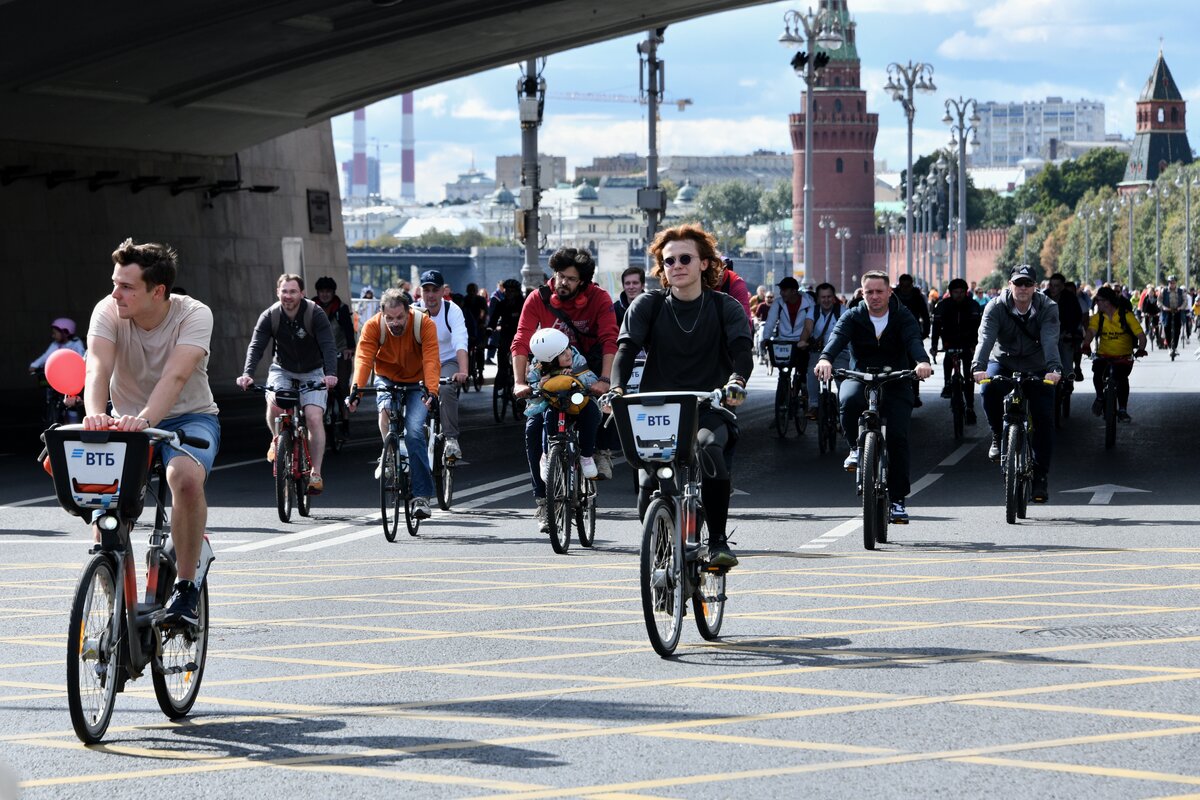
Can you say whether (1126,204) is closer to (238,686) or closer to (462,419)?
(462,419)

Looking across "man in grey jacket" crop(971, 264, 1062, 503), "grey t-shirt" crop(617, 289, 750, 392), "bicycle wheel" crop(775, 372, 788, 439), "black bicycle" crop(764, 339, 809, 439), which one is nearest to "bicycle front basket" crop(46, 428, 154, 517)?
"grey t-shirt" crop(617, 289, 750, 392)

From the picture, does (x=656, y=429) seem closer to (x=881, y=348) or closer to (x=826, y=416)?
(x=881, y=348)

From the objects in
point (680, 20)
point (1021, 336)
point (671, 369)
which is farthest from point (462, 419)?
point (671, 369)

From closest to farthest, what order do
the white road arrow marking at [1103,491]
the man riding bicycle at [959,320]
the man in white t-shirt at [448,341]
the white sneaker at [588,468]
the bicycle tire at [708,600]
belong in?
the bicycle tire at [708,600]
the white sneaker at [588,468]
the man in white t-shirt at [448,341]
the white road arrow marking at [1103,491]
the man riding bicycle at [959,320]

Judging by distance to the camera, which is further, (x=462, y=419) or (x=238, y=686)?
(x=462, y=419)

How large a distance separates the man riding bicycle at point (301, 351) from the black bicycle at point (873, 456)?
369 centimetres

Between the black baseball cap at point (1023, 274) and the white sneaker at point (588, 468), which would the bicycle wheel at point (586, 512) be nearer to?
the white sneaker at point (588, 468)

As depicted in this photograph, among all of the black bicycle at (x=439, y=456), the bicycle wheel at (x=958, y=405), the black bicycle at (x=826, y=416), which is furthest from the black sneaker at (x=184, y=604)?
the bicycle wheel at (x=958, y=405)

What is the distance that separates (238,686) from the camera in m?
7.66

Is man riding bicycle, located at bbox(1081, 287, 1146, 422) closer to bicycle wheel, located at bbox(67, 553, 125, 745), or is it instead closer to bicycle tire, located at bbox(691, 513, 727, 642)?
bicycle tire, located at bbox(691, 513, 727, 642)

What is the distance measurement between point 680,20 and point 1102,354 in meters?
12.3

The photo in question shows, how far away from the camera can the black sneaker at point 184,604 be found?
6.87m

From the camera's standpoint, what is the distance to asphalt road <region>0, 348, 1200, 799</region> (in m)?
6.07

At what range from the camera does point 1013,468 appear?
1361cm
